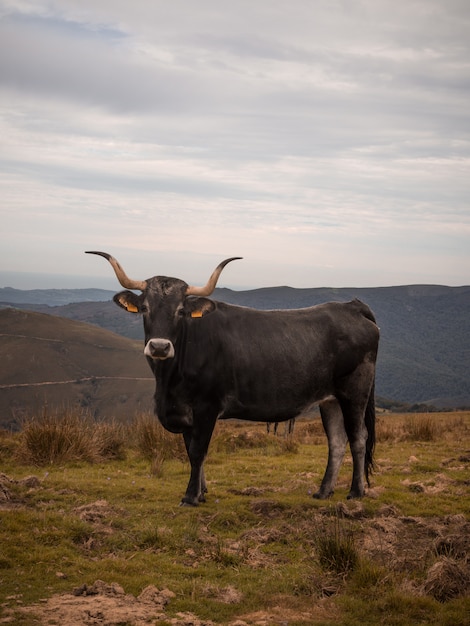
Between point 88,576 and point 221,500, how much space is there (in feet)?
10.3

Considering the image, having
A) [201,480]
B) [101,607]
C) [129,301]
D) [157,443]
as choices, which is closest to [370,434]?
→ [201,480]

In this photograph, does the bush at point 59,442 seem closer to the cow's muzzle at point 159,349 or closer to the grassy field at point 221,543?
the grassy field at point 221,543

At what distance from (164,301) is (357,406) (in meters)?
3.31

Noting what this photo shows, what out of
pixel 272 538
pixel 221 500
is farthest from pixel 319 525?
pixel 221 500

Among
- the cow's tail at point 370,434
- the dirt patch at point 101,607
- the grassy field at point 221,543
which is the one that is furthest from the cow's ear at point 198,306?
the dirt patch at point 101,607

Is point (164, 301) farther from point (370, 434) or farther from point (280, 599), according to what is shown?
point (280, 599)

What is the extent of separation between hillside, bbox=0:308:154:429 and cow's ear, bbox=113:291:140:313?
52.2 meters

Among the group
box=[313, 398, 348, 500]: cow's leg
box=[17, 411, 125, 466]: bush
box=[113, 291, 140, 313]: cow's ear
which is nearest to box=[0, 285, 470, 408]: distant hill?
box=[17, 411, 125, 466]: bush

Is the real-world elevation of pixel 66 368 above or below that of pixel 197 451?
below

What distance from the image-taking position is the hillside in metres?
71.1

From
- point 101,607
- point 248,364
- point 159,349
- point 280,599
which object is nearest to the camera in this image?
point 101,607

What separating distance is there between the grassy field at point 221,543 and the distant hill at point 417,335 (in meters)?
95.0

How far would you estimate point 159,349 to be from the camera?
25.3 ft

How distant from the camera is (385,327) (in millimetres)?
166375
